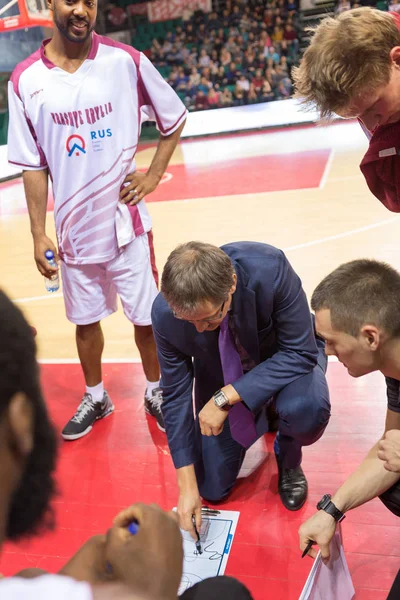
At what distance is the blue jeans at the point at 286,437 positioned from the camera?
89.5 inches

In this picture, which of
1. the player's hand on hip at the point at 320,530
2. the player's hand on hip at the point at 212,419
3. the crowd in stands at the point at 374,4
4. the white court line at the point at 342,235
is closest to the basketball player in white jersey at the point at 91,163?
the player's hand on hip at the point at 212,419

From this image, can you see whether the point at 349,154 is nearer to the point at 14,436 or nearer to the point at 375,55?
the point at 375,55

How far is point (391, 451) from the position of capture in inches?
65.9

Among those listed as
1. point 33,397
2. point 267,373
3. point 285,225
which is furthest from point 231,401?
point 285,225

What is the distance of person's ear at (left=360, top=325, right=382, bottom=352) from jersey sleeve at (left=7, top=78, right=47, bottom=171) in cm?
178

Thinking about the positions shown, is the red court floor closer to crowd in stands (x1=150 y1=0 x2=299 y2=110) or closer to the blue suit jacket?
the blue suit jacket

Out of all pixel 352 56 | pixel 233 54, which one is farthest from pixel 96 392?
pixel 233 54

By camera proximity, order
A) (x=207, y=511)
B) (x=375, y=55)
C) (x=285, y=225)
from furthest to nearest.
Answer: (x=285, y=225)
(x=207, y=511)
(x=375, y=55)

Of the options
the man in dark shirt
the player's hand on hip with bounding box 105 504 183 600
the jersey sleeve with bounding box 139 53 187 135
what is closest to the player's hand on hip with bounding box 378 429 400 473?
the man in dark shirt

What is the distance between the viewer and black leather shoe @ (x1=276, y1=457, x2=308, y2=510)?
7.77 ft

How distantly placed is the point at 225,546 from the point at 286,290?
93 centimetres

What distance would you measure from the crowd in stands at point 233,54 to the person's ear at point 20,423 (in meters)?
14.7

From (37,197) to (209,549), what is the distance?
1.70m

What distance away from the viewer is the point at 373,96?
1764 millimetres
